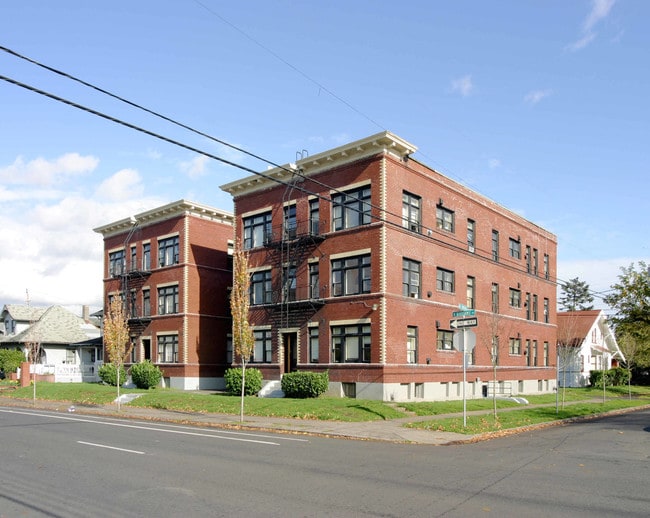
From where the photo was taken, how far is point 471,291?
1476 inches

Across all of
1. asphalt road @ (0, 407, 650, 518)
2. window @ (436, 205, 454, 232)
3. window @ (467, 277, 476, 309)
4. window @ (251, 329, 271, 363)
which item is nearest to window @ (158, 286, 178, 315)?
window @ (251, 329, 271, 363)

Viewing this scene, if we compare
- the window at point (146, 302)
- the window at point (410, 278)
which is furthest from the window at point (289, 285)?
the window at point (146, 302)

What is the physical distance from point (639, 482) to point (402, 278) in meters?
19.9

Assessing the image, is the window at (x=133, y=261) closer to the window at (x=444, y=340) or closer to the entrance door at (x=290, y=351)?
the entrance door at (x=290, y=351)

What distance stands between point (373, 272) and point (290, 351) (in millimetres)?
7641

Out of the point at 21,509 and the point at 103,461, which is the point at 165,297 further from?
the point at 21,509

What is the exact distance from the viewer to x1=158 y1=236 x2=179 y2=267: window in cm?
4291

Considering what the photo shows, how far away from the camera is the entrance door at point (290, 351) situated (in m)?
34.1

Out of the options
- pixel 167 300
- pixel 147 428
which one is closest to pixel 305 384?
pixel 147 428

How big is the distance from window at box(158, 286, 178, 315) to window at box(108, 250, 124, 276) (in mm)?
5427

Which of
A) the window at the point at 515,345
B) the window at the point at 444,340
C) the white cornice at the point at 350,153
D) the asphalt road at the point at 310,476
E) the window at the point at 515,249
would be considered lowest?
the asphalt road at the point at 310,476

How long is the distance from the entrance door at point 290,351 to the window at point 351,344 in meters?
3.39

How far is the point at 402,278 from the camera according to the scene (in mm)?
30938

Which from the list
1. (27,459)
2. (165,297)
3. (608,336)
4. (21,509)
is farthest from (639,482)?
(608,336)
